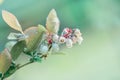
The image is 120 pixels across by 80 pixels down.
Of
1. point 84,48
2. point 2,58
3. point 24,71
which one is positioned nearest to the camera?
point 2,58

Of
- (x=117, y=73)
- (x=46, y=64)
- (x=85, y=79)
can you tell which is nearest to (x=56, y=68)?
(x=46, y=64)

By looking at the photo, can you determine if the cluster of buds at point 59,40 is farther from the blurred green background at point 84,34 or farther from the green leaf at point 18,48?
the blurred green background at point 84,34

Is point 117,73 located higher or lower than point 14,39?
higher

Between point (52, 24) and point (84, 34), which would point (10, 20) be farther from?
point (84, 34)

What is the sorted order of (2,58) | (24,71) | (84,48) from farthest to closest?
(84,48) → (24,71) → (2,58)

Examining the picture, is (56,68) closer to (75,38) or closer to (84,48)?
(84,48)

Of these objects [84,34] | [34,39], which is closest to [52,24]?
[34,39]

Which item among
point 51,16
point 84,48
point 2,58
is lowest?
point 2,58
